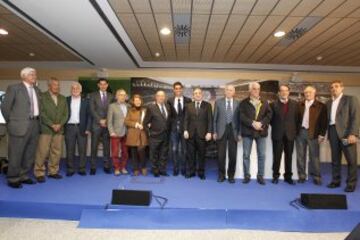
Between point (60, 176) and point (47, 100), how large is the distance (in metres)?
1.14

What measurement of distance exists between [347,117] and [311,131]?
1.57 feet

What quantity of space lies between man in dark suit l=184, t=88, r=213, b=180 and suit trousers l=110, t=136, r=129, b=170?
105cm

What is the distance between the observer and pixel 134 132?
4203 mm

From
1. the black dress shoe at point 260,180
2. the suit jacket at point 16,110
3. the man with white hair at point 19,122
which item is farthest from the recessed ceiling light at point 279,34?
the suit jacket at point 16,110

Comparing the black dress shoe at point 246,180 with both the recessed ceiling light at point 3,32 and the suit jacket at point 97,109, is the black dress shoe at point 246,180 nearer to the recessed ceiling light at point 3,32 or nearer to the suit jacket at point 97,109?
the suit jacket at point 97,109

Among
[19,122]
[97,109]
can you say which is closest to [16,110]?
[19,122]

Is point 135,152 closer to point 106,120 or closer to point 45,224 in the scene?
point 106,120

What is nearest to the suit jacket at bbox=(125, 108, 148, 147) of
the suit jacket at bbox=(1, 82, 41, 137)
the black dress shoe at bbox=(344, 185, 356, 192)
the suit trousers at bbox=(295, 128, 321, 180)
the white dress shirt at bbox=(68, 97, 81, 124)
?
the white dress shirt at bbox=(68, 97, 81, 124)

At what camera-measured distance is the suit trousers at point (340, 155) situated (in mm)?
3662

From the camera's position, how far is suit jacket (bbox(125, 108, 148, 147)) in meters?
4.19

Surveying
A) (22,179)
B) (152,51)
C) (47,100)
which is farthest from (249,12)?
(22,179)

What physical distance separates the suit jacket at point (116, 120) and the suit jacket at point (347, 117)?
310cm

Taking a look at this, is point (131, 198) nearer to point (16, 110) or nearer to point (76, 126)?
point (76, 126)

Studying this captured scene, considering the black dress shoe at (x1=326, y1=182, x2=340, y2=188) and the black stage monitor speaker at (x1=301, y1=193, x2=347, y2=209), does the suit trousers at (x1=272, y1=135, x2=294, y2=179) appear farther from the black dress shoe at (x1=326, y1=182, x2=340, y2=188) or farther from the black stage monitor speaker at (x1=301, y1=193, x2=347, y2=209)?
the black stage monitor speaker at (x1=301, y1=193, x2=347, y2=209)
